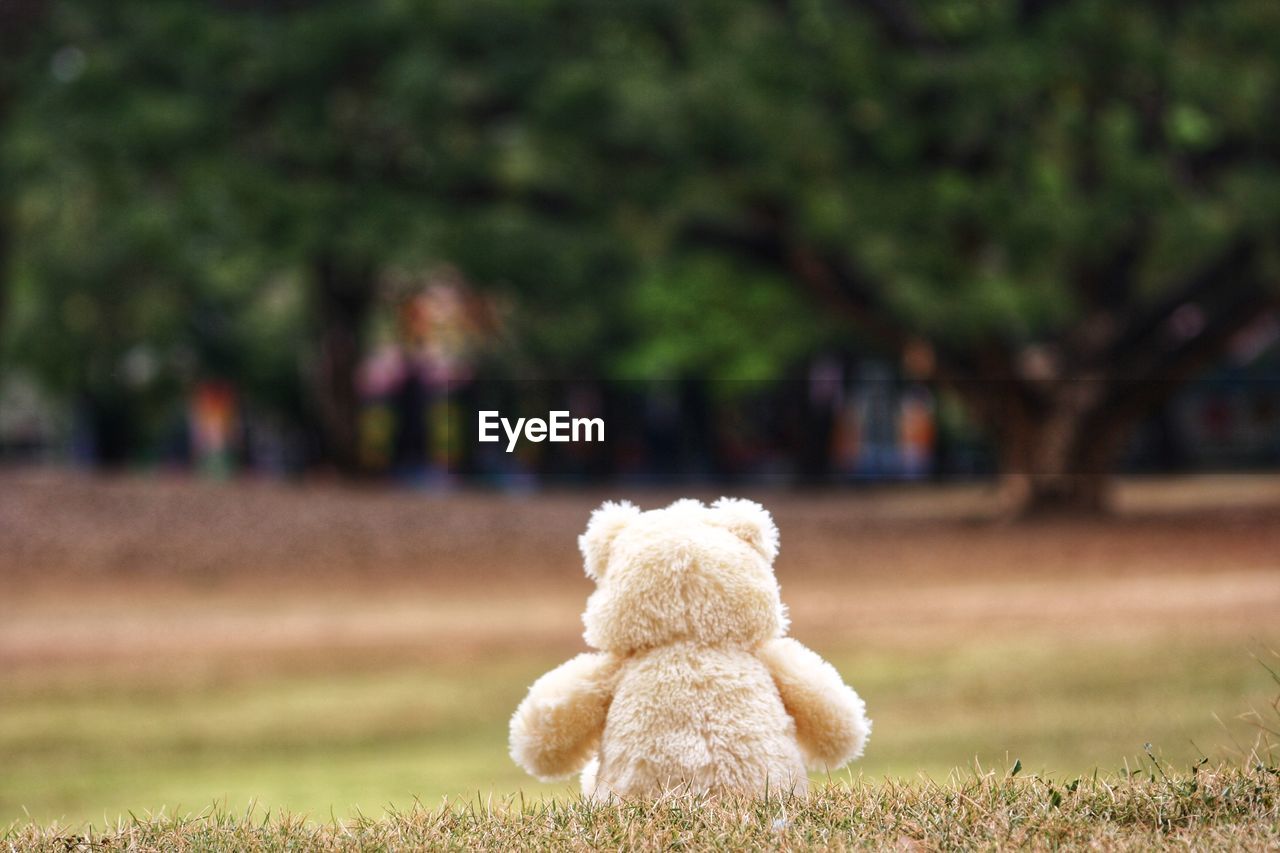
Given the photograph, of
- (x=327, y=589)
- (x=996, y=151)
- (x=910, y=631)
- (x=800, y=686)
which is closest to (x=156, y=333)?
(x=327, y=589)

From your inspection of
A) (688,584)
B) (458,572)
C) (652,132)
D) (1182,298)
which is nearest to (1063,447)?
(1182,298)

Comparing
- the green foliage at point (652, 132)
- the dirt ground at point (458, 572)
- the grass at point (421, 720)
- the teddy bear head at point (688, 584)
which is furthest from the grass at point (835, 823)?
the green foliage at point (652, 132)

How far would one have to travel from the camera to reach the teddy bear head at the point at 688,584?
330 cm

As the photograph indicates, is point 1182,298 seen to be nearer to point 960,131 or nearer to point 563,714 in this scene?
point 960,131

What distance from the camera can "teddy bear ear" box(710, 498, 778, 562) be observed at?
3387 millimetres

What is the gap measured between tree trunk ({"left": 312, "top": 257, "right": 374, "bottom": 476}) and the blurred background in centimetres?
343

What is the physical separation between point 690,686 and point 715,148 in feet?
39.1

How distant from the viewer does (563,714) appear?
10.8 ft

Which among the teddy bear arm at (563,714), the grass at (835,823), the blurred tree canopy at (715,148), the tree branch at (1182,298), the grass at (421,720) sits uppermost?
the blurred tree canopy at (715,148)

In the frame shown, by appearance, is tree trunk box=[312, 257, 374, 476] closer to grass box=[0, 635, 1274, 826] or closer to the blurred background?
the blurred background

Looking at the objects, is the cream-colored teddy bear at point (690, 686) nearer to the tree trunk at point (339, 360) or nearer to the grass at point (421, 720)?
the grass at point (421, 720)

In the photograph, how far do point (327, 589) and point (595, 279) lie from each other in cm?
1175

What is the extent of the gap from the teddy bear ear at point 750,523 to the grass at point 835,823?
0.54m

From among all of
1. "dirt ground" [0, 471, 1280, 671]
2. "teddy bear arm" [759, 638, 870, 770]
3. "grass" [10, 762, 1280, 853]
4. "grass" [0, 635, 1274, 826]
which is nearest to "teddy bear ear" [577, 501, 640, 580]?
"teddy bear arm" [759, 638, 870, 770]
